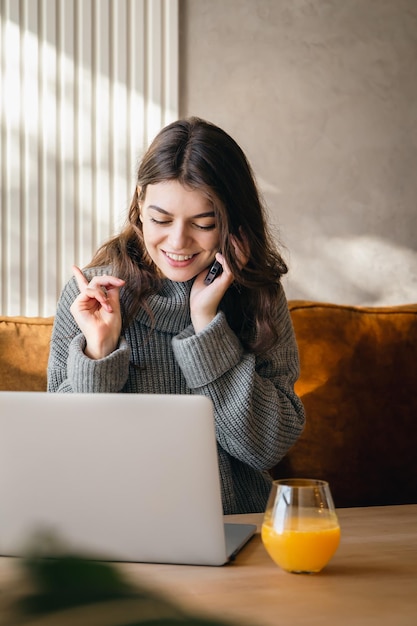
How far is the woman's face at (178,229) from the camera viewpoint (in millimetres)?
1539

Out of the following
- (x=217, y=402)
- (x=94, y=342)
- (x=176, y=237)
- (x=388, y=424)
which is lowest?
(x=388, y=424)

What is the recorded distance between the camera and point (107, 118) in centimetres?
274

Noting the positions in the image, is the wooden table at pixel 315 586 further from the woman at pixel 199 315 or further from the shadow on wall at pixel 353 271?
the shadow on wall at pixel 353 271

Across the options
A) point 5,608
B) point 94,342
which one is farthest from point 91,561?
point 94,342

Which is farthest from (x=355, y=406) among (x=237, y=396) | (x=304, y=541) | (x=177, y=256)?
(x=304, y=541)

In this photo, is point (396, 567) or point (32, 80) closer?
point (396, 567)

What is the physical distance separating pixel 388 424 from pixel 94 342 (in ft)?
3.02

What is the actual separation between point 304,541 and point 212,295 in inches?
32.0

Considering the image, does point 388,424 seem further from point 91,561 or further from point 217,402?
point 91,561

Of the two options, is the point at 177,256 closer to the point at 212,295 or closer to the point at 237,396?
the point at 212,295

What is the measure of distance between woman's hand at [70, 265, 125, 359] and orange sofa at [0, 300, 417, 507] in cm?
50

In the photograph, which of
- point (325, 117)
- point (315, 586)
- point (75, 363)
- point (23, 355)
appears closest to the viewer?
point (315, 586)

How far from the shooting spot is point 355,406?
6.68ft

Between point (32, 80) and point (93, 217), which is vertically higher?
point (32, 80)
